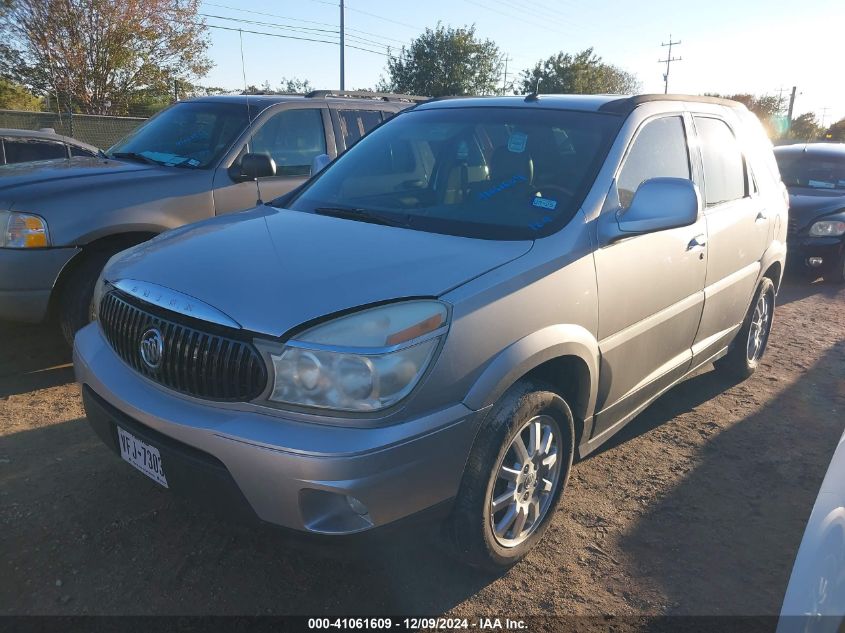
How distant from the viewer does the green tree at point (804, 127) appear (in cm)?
5078

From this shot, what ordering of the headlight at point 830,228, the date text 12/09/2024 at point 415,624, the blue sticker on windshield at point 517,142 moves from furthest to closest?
the headlight at point 830,228, the blue sticker on windshield at point 517,142, the date text 12/09/2024 at point 415,624

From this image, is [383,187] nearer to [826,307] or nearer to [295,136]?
[295,136]

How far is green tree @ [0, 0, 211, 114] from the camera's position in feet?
79.7

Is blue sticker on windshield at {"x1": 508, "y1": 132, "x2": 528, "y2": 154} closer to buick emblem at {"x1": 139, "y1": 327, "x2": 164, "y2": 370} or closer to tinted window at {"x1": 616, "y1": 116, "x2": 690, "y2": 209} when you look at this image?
tinted window at {"x1": 616, "y1": 116, "x2": 690, "y2": 209}

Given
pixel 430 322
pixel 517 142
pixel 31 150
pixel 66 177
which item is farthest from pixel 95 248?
pixel 31 150

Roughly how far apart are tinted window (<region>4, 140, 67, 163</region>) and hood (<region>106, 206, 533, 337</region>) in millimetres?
6353

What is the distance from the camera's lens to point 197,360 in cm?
224

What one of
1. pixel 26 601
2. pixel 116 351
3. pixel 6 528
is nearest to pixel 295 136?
pixel 116 351

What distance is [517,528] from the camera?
270 cm

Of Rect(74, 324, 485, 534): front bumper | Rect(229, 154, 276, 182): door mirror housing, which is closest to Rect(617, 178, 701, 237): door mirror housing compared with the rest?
Rect(74, 324, 485, 534): front bumper

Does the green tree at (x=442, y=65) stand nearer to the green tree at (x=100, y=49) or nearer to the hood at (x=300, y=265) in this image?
the green tree at (x=100, y=49)

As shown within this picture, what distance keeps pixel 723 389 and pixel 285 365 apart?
379cm

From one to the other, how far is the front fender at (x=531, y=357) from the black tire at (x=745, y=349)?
92.9 inches

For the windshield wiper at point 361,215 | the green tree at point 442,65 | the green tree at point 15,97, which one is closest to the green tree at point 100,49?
the green tree at point 15,97
